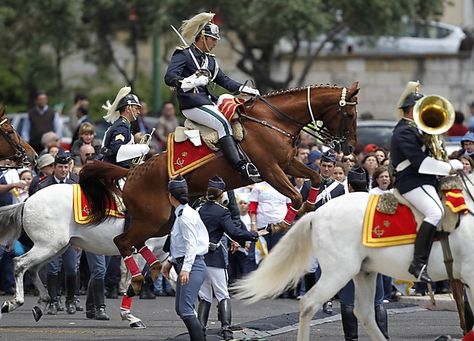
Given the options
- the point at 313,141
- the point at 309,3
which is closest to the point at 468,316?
the point at 313,141

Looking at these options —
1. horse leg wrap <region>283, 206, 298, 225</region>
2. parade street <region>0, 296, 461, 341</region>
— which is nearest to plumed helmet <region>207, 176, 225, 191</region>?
horse leg wrap <region>283, 206, 298, 225</region>

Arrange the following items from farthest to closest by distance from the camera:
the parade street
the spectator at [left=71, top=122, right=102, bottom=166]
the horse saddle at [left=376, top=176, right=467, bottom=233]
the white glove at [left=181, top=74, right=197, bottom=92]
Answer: the spectator at [left=71, top=122, right=102, bottom=166]
the white glove at [left=181, top=74, right=197, bottom=92]
the parade street
the horse saddle at [left=376, top=176, right=467, bottom=233]

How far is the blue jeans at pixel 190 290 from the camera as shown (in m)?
14.5

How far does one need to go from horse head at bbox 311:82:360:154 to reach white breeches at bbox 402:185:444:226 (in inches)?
124

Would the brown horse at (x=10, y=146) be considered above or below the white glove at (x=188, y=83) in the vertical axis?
below

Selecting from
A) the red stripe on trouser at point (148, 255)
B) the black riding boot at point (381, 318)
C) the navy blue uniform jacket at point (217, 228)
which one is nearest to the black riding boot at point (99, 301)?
the red stripe on trouser at point (148, 255)

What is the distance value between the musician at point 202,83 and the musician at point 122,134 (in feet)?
3.34

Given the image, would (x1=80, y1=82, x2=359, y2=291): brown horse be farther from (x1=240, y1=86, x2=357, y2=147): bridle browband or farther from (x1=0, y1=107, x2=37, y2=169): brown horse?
(x1=0, y1=107, x2=37, y2=169): brown horse

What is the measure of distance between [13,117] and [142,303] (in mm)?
14378

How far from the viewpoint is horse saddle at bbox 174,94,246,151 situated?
55.2ft

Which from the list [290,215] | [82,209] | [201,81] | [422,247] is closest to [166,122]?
[82,209]

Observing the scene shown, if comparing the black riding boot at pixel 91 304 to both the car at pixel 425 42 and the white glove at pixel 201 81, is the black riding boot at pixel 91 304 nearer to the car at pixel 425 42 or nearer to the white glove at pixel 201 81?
the white glove at pixel 201 81

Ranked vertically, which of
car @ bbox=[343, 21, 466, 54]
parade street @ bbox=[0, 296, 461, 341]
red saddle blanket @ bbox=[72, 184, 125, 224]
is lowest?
parade street @ bbox=[0, 296, 461, 341]

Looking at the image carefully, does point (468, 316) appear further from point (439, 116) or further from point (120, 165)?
point (120, 165)
